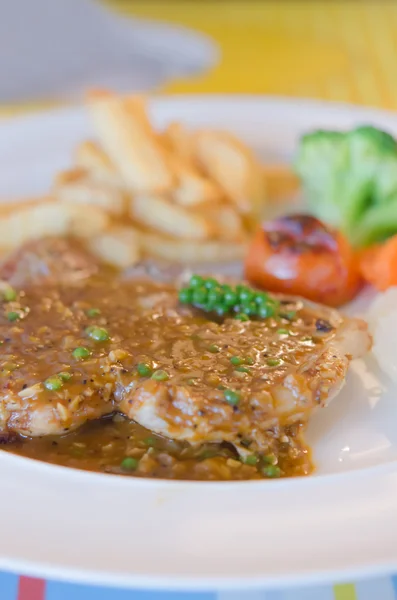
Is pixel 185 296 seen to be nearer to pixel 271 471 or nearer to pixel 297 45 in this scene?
pixel 271 471

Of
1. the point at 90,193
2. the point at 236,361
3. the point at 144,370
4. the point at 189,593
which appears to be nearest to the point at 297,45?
the point at 90,193

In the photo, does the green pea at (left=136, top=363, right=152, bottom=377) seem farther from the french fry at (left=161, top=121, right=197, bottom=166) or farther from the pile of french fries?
the french fry at (left=161, top=121, right=197, bottom=166)

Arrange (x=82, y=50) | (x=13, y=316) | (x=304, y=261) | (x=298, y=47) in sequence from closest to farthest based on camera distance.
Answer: (x=13, y=316) → (x=304, y=261) → (x=298, y=47) → (x=82, y=50)

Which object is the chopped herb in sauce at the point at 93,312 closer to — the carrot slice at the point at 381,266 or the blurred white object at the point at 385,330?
the blurred white object at the point at 385,330

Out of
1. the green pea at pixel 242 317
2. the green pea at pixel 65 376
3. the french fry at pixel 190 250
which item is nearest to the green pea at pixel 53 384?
the green pea at pixel 65 376

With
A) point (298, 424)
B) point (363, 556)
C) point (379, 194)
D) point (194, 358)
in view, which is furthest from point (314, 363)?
point (379, 194)

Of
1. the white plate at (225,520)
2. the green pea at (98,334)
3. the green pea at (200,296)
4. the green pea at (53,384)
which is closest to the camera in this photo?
the white plate at (225,520)
